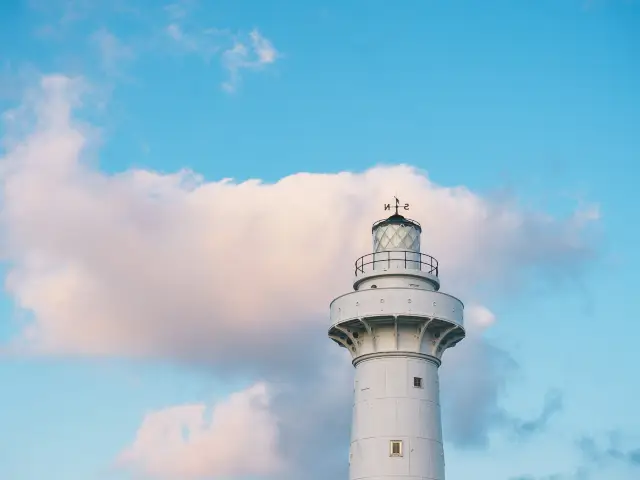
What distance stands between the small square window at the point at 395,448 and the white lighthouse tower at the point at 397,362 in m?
0.04

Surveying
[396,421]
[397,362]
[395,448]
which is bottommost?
[395,448]

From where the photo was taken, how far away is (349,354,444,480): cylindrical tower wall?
1709 inches

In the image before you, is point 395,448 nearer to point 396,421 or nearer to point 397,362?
point 396,421

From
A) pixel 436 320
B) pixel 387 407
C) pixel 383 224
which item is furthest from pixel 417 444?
pixel 383 224

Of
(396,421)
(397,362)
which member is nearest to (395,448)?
(396,421)

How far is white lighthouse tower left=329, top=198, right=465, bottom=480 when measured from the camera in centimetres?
4366

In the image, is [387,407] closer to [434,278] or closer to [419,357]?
[419,357]

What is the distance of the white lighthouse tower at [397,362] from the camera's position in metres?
43.7

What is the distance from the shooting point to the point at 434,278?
4678 centimetres

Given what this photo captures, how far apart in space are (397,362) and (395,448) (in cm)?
362

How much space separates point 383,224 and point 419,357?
6416mm

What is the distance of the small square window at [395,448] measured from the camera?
43438 mm

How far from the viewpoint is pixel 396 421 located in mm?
43875

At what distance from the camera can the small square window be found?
143ft
